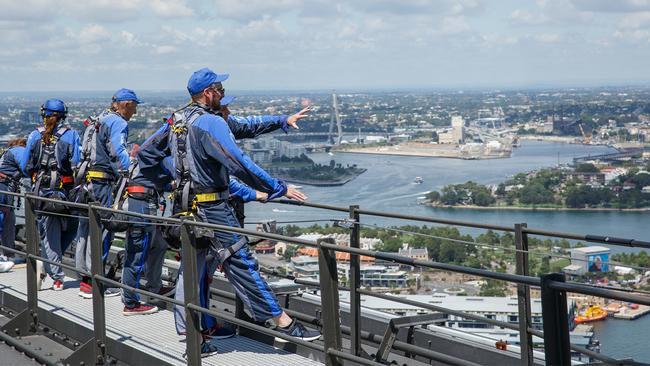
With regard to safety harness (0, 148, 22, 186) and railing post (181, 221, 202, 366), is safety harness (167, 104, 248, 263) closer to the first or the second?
railing post (181, 221, 202, 366)

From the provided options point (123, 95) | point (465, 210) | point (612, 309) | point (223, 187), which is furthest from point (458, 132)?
point (223, 187)

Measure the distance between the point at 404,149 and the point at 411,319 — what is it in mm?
73446

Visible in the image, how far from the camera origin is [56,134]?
8.10 m

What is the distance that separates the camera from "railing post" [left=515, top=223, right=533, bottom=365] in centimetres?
553

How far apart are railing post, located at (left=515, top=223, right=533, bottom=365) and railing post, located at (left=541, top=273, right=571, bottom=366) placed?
2205 mm

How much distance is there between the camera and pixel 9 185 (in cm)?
1116

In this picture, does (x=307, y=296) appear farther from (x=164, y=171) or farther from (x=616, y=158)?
(x=616, y=158)

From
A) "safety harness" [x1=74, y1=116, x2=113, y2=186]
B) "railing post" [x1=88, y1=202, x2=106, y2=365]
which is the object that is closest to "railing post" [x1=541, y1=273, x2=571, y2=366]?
"railing post" [x1=88, y1=202, x2=106, y2=365]

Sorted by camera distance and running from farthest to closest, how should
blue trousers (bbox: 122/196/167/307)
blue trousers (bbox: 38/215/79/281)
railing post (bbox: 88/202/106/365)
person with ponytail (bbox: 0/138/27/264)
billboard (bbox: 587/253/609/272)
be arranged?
1. person with ponytail (bbox: 0/138/27/264)
2. blue trousers (bbox: 38/215/79/281)
3. blue trousers (bbox: 122/196/167/307)
4. railing post (bbox: 88/202/106/365)
5. billboard (bbox: 587/253/609/272)

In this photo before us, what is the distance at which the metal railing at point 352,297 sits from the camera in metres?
3.24

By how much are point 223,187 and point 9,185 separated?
6.26 m

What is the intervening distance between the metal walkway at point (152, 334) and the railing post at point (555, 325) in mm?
2268

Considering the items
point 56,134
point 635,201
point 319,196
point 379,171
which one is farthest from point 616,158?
point 56,134

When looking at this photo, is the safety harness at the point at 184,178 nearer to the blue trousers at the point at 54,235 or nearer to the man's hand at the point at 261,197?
the man's hand at the point at 261,197
